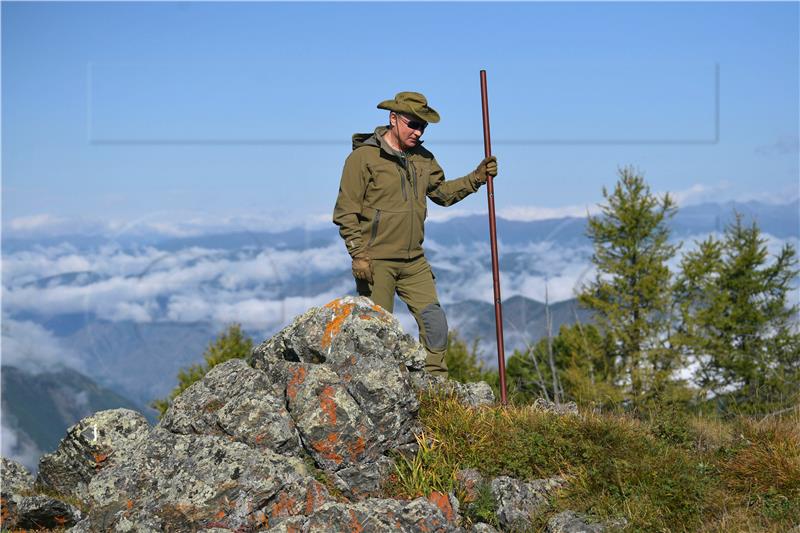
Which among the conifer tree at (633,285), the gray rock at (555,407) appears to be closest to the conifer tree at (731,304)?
the conifer tree at (633,285)

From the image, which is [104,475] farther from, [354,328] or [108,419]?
[354,328]

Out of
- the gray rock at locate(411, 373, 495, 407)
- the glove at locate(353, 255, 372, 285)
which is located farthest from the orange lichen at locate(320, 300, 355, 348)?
the gray rock at locate(411, 373, 495, 407)

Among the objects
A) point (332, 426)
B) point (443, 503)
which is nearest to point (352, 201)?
point (332, 426)

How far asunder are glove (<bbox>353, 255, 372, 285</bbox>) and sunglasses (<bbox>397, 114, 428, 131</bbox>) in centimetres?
168

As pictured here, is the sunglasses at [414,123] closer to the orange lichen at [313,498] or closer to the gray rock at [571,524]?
the orange lichen at [313,498]

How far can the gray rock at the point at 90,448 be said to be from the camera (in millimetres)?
10234

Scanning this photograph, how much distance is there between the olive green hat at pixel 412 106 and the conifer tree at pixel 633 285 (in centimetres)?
2747

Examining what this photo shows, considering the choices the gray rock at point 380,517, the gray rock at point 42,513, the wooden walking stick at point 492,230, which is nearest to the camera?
the gray rock at point 380,517

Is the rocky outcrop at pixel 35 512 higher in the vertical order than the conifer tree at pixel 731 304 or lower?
higher

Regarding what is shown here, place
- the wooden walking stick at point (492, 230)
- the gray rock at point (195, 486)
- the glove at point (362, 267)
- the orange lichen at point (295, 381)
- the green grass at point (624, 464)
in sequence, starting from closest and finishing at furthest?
the gray rock at point (195, 486)
the green grass at point (624, 464)
the orange lichen at point (295, 381)
the glove at point (362, 267)
the wooden walking stick at point (492, 230)

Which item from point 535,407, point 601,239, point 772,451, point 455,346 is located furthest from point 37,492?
point 601,239

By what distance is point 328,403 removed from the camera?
864 centimetres

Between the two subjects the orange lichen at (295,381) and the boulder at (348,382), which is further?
the orange lichen at (295,381)

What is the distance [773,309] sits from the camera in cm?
3831
